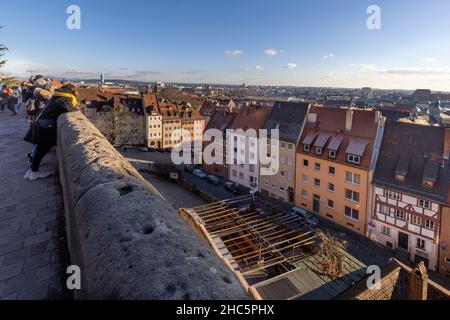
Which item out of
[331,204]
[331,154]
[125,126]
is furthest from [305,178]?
[125,126]

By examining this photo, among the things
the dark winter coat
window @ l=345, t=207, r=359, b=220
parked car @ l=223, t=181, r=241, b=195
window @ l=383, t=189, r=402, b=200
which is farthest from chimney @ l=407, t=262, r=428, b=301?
parked car @ l=223, t=181, r=241, b=195

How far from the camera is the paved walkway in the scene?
112 inches

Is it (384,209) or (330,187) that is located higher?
(330,187)

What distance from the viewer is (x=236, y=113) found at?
120 ft

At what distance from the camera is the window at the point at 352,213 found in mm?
23625

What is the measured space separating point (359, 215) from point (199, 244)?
23520 mm

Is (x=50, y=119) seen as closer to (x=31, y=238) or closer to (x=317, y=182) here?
(x=31, y=238)

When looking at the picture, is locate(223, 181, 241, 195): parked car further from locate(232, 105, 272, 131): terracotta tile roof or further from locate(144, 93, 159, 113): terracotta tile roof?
locate(144, 93, 159, 113): terracotta tile roof

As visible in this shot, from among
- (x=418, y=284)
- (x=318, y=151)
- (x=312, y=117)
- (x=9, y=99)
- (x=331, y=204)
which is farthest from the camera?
(x=312, y=117)

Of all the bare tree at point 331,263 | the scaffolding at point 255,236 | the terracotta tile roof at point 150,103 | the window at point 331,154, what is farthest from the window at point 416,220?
the terracotta tile roof at point 150,103

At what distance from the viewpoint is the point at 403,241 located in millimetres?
21219

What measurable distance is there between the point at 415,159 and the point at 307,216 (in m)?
8.37

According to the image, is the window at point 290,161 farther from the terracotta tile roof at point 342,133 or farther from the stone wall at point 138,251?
the stone wall at point 138,251

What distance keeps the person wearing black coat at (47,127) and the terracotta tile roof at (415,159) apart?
1972cm
